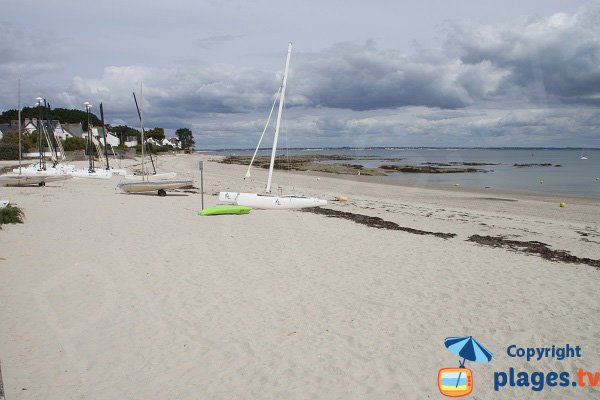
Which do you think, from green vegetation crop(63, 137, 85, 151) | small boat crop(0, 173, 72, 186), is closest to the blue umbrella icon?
small boat crop(0, 173, 72, 186)

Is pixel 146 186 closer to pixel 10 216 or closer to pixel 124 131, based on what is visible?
pixel 10 216

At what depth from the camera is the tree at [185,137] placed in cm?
16575

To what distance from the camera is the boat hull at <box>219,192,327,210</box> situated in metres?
19.5

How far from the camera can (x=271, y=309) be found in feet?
25.6

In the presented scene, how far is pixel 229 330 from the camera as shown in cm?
692

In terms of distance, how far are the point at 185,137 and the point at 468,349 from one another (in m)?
167

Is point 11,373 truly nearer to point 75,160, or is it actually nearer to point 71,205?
point 71,205

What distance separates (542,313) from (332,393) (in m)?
4.48

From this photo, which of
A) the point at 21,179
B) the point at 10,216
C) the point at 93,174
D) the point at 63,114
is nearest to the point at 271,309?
the point at 10,216

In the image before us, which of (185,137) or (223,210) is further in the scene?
(185,137)

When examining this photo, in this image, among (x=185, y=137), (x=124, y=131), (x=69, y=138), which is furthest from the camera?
(x=185, y=137)

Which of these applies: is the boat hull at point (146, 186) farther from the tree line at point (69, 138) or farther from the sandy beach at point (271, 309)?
the tree line at point (69, 138)

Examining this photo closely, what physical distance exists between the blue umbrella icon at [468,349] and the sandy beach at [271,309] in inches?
4.2

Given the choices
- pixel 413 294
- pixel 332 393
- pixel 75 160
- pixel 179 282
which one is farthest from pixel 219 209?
pixel 75 160
